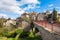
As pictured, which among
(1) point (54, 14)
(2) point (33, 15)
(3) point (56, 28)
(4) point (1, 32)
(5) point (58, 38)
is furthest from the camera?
(2) point (33, 15)

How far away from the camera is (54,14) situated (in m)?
56.4

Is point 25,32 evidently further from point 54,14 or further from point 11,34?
point 54,14

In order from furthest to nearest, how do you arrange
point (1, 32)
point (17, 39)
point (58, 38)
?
point (1, 32)
point (17, 39)
point (58, 38)

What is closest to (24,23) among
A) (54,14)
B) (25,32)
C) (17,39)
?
(25,32)

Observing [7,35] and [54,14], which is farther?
[54,14]

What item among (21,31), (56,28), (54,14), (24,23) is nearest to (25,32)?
(21,31)

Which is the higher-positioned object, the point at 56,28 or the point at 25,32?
the point at 56,28

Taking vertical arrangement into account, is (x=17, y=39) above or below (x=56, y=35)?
below

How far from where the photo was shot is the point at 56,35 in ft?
39.4

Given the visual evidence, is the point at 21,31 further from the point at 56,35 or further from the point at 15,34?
the point at 56,35

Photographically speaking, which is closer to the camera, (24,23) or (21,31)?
(21,31)

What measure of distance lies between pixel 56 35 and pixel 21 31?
1864 cm

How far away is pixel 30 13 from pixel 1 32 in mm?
34952

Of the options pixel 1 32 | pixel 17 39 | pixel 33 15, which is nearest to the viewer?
pixel 17 39
